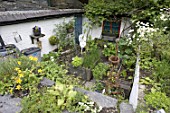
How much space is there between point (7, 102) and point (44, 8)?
4.83 m

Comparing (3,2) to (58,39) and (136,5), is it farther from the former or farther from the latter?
(136,5)

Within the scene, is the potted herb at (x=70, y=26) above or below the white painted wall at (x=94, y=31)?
above

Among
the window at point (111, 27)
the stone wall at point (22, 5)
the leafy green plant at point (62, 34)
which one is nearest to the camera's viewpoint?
the stone wall at point (22, 5)

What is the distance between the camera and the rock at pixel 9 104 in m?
1.62

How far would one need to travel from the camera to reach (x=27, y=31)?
5.06m

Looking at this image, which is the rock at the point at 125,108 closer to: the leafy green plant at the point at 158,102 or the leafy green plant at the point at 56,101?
the leafy green plant at the point at 158,102

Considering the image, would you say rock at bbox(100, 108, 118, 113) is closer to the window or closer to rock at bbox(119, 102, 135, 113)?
rock at bbox(119, 102, 135, 113)

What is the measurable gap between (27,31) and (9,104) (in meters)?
3.80

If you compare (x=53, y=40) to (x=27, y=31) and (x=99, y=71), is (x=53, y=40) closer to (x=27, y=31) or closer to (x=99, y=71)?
(x=27, y=31)

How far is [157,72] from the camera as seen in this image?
2.76m

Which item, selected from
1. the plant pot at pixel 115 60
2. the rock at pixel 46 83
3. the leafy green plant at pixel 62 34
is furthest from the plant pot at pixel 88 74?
the rock at pixel 46 83

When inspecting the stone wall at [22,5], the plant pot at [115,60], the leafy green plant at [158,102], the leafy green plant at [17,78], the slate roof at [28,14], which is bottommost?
the plant pot at [115,60]

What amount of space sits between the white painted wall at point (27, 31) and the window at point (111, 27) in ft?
5.93

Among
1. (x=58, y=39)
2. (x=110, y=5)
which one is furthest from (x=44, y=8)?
(x=110, y=5)
